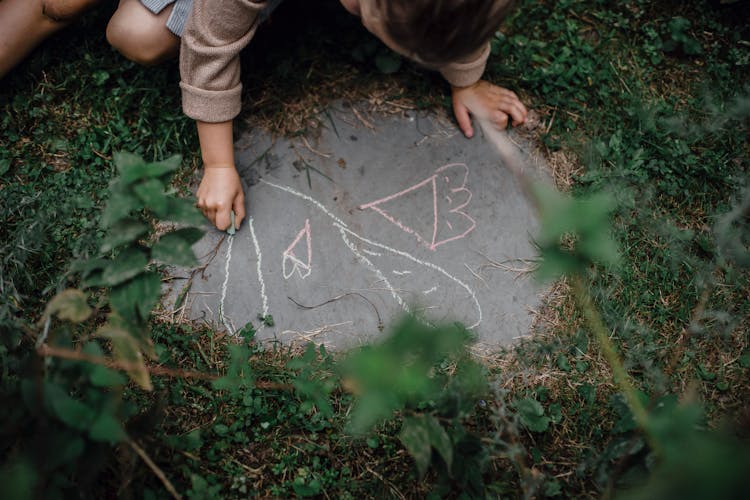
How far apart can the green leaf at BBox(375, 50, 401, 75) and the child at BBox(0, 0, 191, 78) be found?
2.45ft

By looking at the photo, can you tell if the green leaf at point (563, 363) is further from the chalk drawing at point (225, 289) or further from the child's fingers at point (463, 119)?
the chalk drawing at point (225, 289)

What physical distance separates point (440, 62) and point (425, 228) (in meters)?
0.67

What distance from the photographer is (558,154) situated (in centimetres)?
212

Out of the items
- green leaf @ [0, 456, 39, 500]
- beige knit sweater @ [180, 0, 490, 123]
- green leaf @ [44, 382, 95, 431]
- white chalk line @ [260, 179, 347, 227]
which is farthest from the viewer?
white chalk line @ [260, 179, 347, 227]

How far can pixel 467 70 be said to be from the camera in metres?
2.00

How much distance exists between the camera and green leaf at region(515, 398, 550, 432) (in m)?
1.64

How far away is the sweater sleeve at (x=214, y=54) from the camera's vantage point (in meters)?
1.60

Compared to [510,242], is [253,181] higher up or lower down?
higher up

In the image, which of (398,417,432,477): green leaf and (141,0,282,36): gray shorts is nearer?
(398,417,432,477): green leaf

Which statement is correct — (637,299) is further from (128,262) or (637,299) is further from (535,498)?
(128,262)

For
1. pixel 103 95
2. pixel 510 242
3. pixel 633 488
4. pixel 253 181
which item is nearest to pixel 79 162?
pixel 103 95

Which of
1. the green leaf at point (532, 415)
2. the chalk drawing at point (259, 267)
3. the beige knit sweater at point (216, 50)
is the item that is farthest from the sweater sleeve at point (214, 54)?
the green leaf at point (532, 415)

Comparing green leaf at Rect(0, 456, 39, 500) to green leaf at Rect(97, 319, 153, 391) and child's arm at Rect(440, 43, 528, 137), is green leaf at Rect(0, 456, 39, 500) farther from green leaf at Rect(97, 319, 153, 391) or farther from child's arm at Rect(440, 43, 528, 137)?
child's arm at Rect(440, 43, 528, 137)

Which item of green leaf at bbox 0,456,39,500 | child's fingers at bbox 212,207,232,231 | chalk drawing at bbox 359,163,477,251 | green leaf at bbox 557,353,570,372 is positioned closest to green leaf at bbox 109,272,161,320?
green leaf at bbox 0,456,39,500
